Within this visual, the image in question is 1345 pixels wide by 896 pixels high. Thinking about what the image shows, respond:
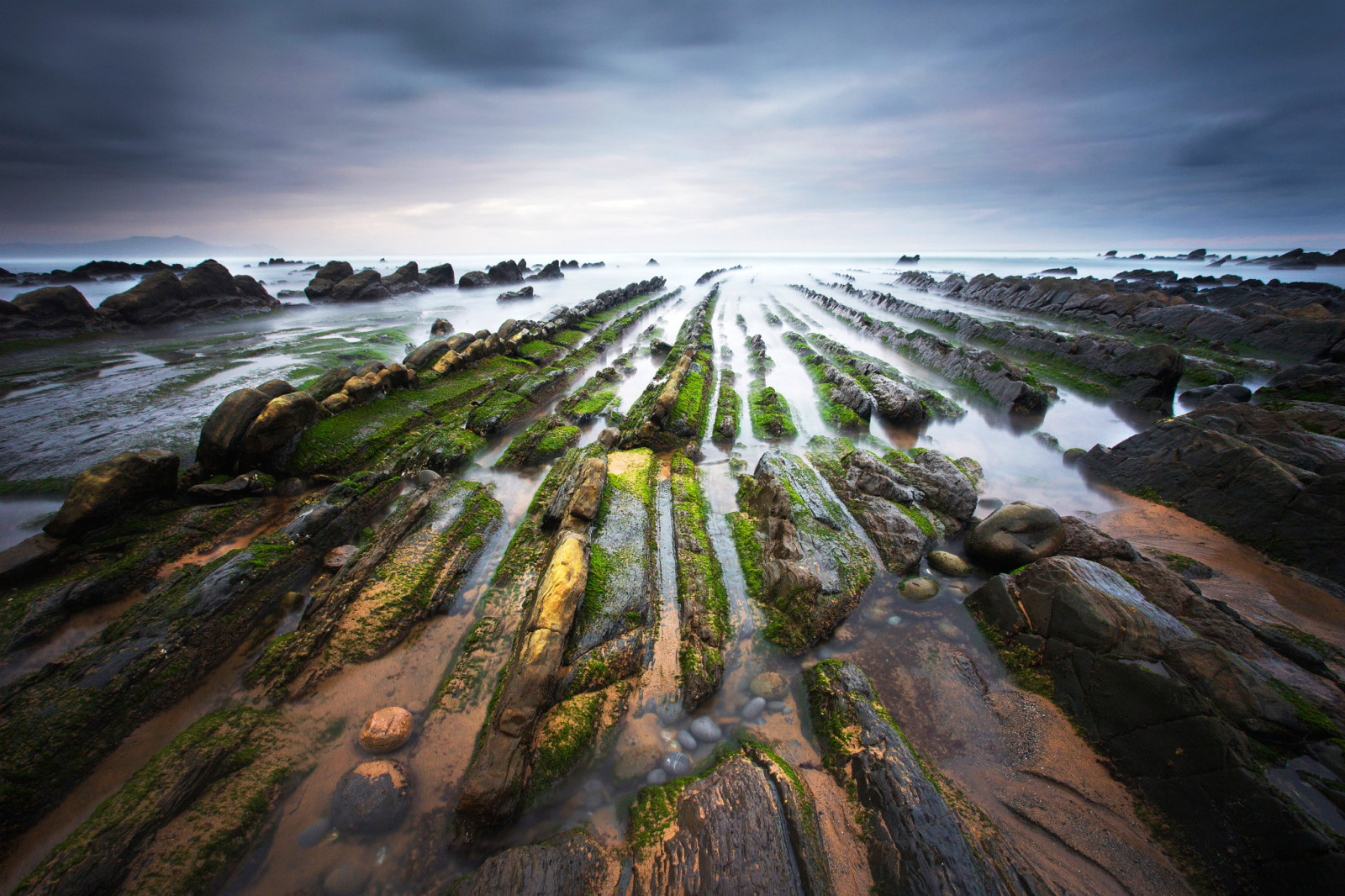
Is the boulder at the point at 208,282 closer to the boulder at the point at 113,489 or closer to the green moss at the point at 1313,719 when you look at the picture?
the boulder at the point at 113,489

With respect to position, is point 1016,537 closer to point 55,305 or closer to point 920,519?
point 920,519

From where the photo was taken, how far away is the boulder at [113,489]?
6176mm

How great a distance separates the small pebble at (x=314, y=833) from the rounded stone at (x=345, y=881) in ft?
1.14

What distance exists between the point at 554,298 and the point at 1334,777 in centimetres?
4555

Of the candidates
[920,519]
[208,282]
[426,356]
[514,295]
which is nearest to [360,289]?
[208,282]

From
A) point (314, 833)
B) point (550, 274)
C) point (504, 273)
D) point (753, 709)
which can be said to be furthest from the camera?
point (550, 274)

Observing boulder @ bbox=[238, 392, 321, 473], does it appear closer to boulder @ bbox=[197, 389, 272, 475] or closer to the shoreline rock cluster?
boulder @ bbox=[197, 389, 272, 475]

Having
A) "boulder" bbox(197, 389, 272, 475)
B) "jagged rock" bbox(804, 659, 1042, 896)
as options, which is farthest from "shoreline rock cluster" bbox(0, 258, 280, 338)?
"jagged rock" bbox(804, 659, 1042, 896)

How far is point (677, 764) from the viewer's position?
4301 millimetres

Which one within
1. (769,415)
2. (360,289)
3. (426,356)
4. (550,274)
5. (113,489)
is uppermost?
(550,274)

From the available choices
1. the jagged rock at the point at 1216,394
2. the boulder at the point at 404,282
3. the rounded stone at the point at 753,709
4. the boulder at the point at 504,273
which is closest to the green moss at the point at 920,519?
the rounded stone at the point at 753,709

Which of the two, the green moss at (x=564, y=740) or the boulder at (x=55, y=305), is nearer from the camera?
the green moss at (x=564, y=740)

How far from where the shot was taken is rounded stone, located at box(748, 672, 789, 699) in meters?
5.04

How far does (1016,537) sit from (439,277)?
57502 millimetres
